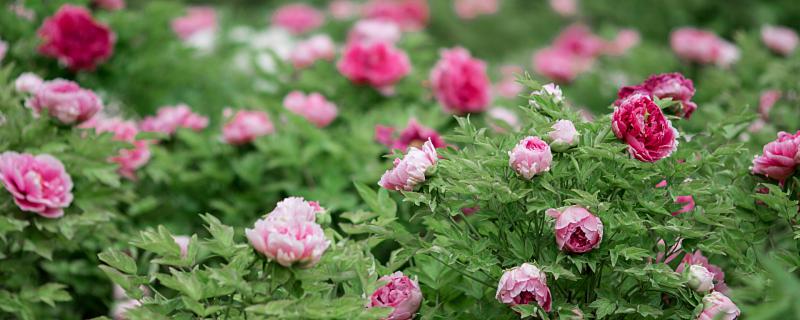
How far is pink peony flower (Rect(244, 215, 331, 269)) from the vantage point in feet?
4.23

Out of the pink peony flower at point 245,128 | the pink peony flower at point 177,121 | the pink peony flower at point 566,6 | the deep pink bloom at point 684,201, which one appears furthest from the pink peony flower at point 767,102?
the pink peony flower at point 566,6

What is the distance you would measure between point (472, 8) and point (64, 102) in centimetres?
453

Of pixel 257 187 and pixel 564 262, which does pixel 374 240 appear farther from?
pixel 257 187

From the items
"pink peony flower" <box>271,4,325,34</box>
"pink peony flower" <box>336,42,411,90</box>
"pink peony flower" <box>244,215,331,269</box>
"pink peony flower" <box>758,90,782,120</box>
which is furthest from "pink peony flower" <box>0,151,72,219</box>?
"pink peony flower" <box>271,4,325,34</box>

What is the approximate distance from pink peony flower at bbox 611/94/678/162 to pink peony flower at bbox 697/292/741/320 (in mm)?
273

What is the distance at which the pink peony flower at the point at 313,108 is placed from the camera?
2.76m

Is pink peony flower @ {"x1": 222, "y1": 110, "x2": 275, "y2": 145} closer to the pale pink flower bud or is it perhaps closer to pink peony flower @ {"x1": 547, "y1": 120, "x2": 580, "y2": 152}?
pink peony flower @ {"x1": 547, "y1": 120, "x2": 580, "y2": 152}

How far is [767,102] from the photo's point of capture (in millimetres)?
2766

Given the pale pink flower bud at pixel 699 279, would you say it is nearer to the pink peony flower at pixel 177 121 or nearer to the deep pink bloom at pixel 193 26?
the pink peony flower at pixel 177 121

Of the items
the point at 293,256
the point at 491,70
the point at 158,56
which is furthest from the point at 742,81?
the point at 293,256

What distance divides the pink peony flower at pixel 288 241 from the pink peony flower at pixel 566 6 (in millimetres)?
5269

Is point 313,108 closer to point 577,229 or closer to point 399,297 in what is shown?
point 399,297

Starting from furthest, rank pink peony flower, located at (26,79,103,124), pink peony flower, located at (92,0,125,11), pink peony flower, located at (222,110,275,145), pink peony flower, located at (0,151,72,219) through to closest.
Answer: pink peony flower, located at (92,0,125,11) → pink peony flower, located at (222,110,275,145) → pink peony flower, located at (26,79,103,124) → pink peony flower, located at (0,151,72,219)

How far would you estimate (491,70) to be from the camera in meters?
4.90
